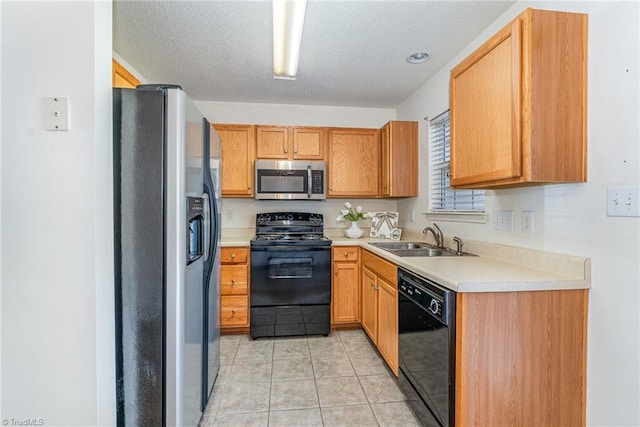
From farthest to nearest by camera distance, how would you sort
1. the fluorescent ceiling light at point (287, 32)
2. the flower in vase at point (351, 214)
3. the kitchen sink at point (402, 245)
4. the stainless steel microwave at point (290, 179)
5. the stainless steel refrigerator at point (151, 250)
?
the flower in vase at point (351, 214), the stainless steel microwave at point (290, 179), the kitchen sink at point (402, 245), the fluorescent ceiling light at point (287, 32), the stainless steel refrigerator at point (151, 250)

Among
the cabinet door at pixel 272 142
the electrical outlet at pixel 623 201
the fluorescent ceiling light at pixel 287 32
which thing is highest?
the fluorescent ceiling light at pixel 287 32

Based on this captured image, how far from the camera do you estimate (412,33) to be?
1983 millimetres

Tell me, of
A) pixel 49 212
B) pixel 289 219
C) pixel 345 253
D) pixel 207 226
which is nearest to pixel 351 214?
pixel 345 253

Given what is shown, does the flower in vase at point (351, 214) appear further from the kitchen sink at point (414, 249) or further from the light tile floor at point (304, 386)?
the light tile floor at point (304, 386)

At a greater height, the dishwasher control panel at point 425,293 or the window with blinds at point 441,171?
the window with blinds at point 441,171

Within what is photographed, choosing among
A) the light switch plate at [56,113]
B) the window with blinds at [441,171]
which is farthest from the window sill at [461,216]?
the light switch plate at [56,113]

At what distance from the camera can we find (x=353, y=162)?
3318mm

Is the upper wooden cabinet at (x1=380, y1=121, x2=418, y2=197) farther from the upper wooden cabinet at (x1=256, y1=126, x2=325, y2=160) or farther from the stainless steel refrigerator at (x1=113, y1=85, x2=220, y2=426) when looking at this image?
the stainless steel refrigerator at (x1=113, y1=85, x2=220, y2=426)

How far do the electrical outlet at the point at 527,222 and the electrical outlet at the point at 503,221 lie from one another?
0.09 meters

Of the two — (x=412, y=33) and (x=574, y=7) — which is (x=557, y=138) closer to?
(x=574, y=7)

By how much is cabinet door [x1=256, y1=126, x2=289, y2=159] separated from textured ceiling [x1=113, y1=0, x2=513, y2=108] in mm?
388

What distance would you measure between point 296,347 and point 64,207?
2.11 m

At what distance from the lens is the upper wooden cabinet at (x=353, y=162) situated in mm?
3287

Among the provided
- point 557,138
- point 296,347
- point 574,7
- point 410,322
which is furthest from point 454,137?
point 296,347
